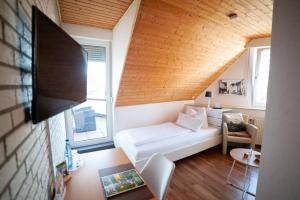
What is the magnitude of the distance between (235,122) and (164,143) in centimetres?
188

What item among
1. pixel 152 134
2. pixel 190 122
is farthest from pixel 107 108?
pixel 190 122

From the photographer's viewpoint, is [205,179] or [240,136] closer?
[205,179]

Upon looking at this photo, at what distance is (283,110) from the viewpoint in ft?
2.72

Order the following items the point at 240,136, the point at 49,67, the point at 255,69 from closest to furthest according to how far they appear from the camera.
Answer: the point at 49,67 → the point at 240,136 → the point at 255,69

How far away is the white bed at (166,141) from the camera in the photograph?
2.36m

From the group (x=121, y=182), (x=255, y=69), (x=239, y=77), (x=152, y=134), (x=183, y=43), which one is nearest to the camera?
(x=121, y=182)

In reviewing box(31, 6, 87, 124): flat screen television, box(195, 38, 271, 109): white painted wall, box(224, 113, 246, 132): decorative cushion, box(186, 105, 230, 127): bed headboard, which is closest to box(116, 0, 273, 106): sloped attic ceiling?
box(195, 38, 271, 109): white painted wall

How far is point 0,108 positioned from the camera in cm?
44

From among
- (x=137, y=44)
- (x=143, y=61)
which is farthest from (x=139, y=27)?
(x=143, y=61)

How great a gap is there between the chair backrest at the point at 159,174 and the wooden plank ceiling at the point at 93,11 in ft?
6.94

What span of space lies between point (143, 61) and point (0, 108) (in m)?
2.27

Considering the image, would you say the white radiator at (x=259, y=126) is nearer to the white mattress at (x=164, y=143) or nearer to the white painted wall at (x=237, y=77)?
the white painted wall at (x=237, y=77)

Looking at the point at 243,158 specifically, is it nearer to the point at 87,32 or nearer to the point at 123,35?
the point at 123,35

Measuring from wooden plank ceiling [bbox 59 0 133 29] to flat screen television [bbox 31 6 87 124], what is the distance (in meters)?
1.37
